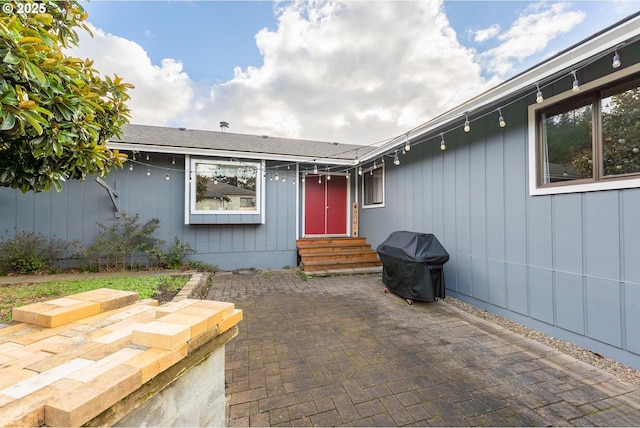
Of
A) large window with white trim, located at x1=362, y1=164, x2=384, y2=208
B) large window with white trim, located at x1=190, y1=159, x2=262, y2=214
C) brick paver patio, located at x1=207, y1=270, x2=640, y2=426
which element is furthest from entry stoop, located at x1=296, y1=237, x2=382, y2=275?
brick paver patio, located at x1=207, y1=270, x2=640, y2=426

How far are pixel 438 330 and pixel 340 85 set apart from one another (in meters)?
6.65

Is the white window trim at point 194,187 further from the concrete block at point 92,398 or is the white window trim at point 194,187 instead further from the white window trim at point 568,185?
the concrete block at point 92,398

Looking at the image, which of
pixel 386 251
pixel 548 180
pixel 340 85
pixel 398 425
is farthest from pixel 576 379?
pixel 340 85

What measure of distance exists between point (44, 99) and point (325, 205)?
5.95 m

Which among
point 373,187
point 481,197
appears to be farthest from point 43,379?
point 373,187

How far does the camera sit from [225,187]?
6008mm

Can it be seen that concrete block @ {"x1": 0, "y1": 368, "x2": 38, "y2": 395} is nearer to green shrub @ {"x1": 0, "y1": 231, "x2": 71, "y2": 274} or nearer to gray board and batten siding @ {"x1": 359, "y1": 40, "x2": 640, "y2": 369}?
gray board and batten siding @ {"x1": 359, "y1": 40, "x2": 640, "y2": 369}

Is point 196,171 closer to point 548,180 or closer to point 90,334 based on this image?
point 90,334

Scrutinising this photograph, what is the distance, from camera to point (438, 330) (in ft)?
10.0

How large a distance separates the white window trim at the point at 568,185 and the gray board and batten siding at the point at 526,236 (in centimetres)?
6

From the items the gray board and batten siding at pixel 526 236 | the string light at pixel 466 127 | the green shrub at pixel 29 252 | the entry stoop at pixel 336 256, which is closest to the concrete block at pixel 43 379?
the string light at pixel 466 127

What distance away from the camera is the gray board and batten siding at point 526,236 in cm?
243

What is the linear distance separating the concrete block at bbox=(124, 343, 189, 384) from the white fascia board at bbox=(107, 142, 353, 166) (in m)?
5.46

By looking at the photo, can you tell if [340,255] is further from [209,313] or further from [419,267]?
[209,313]
